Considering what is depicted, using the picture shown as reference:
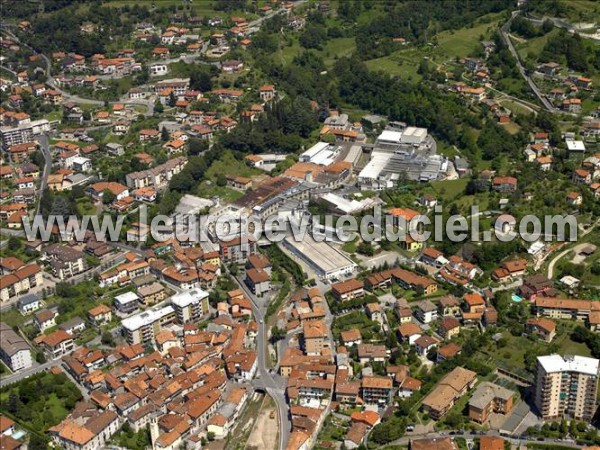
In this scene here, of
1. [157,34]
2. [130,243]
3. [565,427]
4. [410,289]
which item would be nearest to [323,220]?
[410,289]

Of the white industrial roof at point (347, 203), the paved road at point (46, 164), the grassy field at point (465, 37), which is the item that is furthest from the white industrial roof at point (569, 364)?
the grassy field at point (465, 37)

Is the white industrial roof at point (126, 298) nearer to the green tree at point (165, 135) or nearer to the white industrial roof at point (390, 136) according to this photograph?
the green tree at point (165, 135)

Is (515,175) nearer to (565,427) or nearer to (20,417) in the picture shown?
(565,427)

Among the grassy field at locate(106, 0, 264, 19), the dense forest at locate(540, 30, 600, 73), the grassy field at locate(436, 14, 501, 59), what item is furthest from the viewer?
the grassy field at locate(106, 0, 264, 19)

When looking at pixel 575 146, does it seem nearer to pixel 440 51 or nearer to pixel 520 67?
pixel 520 67

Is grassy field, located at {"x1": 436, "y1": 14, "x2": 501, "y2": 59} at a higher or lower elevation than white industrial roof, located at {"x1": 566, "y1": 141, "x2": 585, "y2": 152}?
higher

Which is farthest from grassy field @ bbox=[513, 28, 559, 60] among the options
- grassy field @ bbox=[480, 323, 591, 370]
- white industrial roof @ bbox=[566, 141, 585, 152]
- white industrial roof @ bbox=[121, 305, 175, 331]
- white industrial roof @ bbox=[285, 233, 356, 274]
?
white industrial roof @ bbox=[121, 305, 175, 331]

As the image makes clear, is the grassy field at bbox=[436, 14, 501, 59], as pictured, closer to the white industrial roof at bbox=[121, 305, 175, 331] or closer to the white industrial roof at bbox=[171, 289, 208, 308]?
the white industrial roof at bbox=[171, 289, 208, 308]
